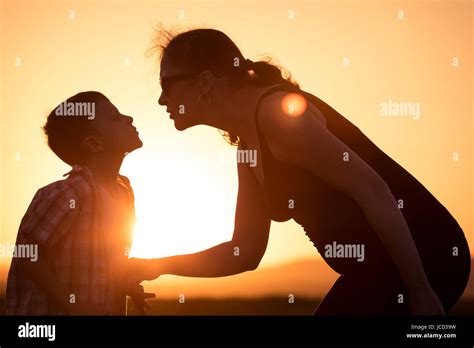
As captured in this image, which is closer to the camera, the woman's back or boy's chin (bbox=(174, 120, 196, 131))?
the woman's back

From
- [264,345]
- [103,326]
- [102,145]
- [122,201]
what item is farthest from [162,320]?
[102,145]

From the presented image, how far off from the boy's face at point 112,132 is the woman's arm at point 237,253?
1.20 metres

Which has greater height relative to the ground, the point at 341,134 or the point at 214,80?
the point at 214,80

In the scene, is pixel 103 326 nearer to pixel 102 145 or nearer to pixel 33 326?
pixel 33 326

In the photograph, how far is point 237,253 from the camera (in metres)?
3.78

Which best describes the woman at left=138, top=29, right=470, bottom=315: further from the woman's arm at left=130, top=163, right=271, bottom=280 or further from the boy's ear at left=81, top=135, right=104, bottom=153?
the boy's ear at left=81, top=135, right=104, bottom=153

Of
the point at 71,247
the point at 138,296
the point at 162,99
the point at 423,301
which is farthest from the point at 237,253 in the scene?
the point at 423,301

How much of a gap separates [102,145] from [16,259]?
107 centimetres

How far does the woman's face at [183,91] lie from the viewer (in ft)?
11.1

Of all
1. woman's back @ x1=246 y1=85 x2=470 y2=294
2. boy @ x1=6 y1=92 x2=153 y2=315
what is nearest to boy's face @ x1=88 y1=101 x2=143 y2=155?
boy @ x1=6 y1=92 x2=153 y2=315

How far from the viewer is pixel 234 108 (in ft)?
10.7

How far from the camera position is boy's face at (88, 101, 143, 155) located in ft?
15.2

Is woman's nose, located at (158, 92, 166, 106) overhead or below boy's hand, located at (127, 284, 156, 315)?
overhead

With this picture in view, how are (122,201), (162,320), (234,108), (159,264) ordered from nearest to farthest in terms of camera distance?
(234,108) < (159,264) < (162,320) < (122,201)
